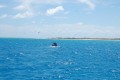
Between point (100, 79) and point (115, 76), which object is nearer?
point (100, 79)

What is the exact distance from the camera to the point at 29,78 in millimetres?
52594

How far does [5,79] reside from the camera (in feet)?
168

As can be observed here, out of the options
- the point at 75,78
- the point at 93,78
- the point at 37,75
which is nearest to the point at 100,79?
the point at 93,78

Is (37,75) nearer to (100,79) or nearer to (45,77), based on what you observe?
(45,77)

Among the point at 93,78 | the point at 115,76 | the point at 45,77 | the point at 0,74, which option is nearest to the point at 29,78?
the point at 45,77

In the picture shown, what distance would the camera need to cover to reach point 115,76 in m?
56.3

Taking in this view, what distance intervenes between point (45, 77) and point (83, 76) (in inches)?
315

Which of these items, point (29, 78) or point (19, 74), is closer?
point (29, 78)

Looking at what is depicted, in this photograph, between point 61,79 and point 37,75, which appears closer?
point 61,79

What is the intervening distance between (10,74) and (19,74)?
1.92 metres

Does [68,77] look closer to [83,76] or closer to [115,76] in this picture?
[83,76]

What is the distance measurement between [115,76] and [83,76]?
6792 millimetres

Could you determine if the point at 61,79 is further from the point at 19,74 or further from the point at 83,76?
the point at 19,74


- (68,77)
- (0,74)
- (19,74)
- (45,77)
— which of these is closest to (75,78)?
(68,77)
